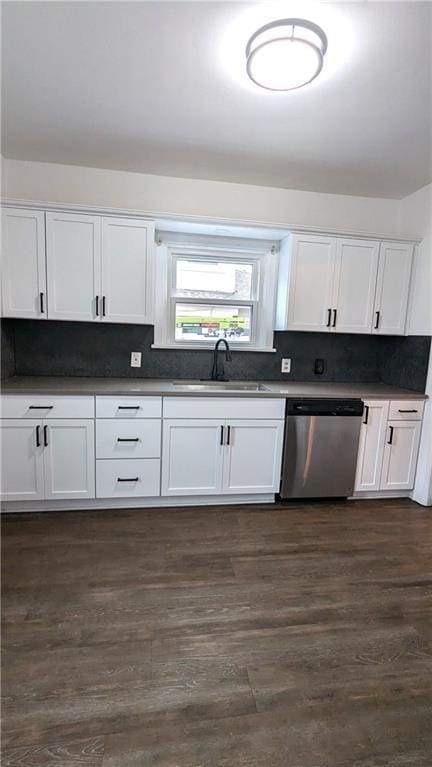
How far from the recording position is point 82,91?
1.92 metres

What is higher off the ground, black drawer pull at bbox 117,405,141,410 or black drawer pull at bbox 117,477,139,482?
black drawer pull at bbox 117,405,141,410

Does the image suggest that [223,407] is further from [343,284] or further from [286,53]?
[286,53]

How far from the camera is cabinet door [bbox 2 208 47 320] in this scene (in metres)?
2.52

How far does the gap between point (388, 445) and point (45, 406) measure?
8.81 feet

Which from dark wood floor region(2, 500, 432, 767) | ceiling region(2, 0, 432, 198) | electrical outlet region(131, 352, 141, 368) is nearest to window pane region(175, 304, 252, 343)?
electrical outlet region(131, 352, 141, 368)

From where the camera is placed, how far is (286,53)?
4.99ft

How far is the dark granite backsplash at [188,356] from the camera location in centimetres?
295

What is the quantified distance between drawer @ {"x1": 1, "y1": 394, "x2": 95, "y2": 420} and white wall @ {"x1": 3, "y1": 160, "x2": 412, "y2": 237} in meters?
1.48

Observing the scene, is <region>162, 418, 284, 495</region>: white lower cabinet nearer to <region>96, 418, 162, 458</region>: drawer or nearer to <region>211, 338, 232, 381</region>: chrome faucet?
<region>96, 418, 162, 458</region>: drawer

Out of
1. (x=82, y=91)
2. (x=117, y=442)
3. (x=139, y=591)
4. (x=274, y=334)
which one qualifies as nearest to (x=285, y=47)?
(x=82, y=91)

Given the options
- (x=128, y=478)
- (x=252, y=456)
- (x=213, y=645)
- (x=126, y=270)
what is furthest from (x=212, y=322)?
(x=213, y=645)

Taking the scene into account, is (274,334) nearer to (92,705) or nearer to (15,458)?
(15,458)

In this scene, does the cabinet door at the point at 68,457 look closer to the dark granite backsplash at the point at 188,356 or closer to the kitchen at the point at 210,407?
the kitchen at the point at 210,407

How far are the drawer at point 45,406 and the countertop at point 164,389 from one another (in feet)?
0.15
